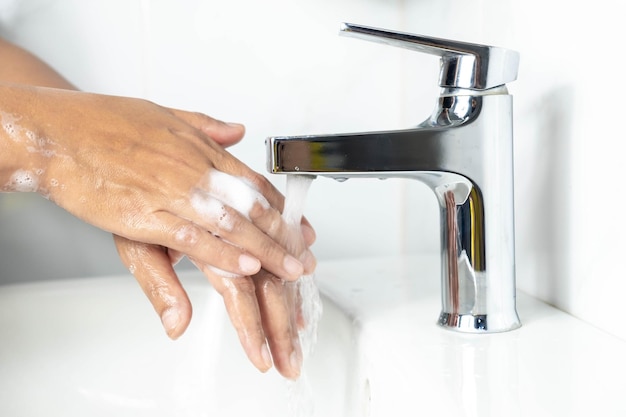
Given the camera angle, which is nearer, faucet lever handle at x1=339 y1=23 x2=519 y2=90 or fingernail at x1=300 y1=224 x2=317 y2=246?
faucet lever handle at x1=339 y1=23 x2=519 y2=90

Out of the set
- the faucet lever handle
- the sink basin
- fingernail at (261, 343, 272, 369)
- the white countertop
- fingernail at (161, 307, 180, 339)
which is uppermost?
the faucet lever handle

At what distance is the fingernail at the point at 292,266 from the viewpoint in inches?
22.7

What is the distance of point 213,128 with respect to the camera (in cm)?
66

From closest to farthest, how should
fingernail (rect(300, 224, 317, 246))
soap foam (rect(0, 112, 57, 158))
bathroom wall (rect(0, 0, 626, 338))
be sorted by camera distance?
soap foam (rect(0, 112, 57, 158))
fingernail (rect(300, 224, 317, 246))
bathroom wall (rect(0, 0, 626, 338))

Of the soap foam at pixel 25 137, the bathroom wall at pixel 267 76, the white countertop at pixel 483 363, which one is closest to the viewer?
the white countertop at pixel 483 363

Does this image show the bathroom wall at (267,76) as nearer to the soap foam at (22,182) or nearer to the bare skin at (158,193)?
the bare skin at (158,193)

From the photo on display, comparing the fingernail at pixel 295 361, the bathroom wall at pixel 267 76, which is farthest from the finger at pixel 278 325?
the bathroom wall at pixel 267 76

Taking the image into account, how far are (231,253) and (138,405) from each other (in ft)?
0.83

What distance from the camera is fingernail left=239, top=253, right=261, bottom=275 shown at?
1.82 ft

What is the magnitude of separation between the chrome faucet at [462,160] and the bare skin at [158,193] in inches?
2.7

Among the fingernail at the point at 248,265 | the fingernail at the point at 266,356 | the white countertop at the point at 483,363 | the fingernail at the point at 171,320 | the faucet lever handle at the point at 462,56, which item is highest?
the faucet lever handle at the point at 462,56

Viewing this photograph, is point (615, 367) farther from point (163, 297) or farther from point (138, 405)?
point (138, 405)

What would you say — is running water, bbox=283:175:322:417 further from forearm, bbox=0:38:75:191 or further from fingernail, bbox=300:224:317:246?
forearm, bbox=0:38:75:191

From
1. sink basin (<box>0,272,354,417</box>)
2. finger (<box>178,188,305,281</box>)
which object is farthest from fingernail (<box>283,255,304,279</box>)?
sink basin (<box>0,272,354,417</box>)
